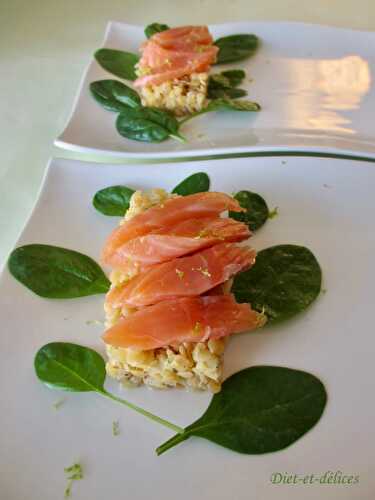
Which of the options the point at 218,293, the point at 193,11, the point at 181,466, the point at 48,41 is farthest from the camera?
the point at 193,11

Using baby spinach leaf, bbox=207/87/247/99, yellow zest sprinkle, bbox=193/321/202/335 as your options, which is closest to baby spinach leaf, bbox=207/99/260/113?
baby spinach leaf, bbox=207/87/247/99

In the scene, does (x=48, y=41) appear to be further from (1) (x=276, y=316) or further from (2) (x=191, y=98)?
(1) (x=276, y=316)

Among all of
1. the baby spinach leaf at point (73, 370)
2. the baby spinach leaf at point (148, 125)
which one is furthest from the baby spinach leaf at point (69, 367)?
the baby spinach leaf at point (148, 125)

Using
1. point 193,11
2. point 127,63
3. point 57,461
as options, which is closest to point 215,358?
point 57,461

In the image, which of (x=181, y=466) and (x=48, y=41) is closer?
(x=181, y=466)

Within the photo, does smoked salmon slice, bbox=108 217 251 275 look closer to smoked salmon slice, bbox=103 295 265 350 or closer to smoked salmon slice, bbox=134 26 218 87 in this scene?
smoked salmon slice, bbox=103 295 265 350

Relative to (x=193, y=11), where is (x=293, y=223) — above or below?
Result: below
